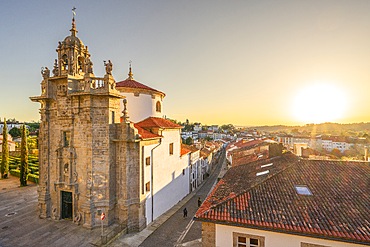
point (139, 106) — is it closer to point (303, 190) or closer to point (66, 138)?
point (66, 138)

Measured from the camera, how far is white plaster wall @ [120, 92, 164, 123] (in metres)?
22.8

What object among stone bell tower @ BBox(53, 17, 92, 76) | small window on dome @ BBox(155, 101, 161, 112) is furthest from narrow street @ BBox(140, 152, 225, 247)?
stone bell tower @ BBox(53, 17, 92, 76)

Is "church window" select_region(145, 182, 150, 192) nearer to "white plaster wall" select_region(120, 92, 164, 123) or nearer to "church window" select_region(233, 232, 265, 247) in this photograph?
"white plaster wall" select_region(120, 92, 164, 123)

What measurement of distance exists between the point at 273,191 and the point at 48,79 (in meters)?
19.6

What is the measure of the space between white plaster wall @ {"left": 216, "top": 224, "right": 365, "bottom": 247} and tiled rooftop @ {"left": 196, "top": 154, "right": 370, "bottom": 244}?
51cm

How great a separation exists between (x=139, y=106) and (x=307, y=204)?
17.8 metres

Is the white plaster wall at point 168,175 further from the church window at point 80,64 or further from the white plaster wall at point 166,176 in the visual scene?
the church window at point 80,64

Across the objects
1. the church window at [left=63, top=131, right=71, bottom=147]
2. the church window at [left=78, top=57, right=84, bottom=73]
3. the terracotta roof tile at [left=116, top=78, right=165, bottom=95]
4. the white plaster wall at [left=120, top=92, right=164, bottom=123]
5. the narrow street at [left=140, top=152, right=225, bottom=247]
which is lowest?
the narrow street at [left=140, top=152, right=225, bottom=247]

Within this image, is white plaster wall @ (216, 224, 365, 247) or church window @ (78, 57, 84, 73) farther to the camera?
church window @ (78, 57, 84, 73)

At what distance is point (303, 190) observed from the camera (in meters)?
12.0

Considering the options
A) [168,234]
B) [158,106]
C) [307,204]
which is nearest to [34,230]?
[168,234]

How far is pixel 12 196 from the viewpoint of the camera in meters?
25.2

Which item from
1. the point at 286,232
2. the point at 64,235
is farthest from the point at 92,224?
the point at 286,232

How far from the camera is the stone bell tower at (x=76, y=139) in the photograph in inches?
653
